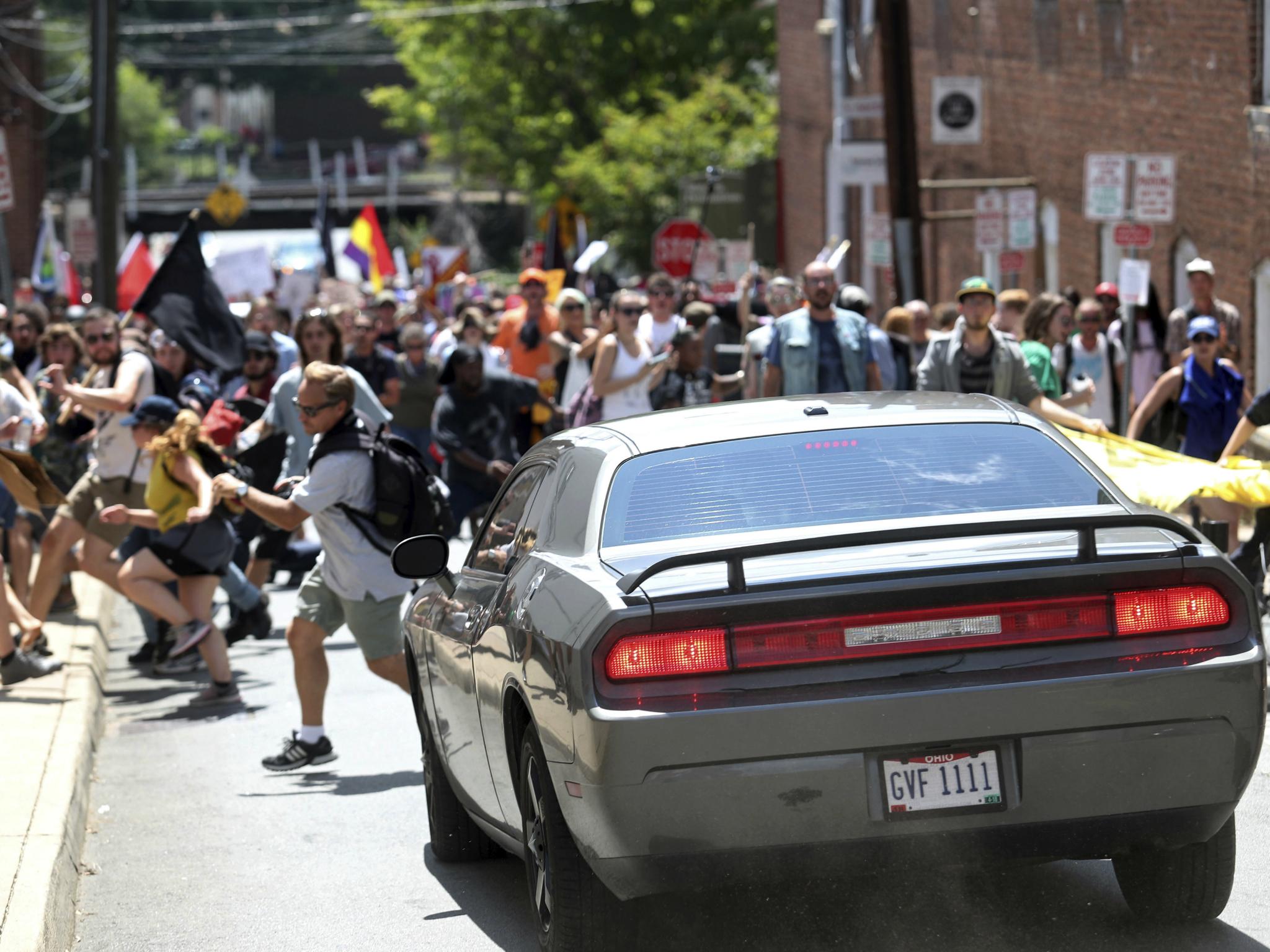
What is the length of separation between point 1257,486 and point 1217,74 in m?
11.6

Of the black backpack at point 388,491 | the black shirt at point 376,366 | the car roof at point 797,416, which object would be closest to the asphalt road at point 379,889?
the black backpack at point 388,491

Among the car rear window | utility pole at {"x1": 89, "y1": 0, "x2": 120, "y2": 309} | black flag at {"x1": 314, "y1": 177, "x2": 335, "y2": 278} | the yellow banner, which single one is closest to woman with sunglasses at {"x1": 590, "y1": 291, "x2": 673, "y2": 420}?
the yellow banner

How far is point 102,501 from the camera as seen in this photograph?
478 inches

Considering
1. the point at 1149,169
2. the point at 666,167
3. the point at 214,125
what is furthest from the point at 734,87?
the point at 214,125

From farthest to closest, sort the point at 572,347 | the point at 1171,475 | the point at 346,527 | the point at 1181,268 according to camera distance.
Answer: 1. the point at 1181,268
2. the point at 572,347
3. the point at 1171,475
4. the point at 346,527

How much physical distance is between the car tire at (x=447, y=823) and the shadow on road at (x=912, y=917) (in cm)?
41

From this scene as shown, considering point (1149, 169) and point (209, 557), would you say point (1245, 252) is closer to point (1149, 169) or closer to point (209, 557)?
point (1149, 169)

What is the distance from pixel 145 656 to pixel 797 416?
303 inches

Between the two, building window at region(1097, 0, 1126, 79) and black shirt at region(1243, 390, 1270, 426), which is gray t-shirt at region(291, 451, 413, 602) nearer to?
black shirt at region(1243, 390, 1270, 426)

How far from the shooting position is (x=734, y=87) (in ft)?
161

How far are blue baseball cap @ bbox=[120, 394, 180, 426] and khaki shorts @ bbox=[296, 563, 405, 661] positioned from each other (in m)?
2.47

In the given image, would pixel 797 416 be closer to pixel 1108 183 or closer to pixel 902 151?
pixel 1108 183

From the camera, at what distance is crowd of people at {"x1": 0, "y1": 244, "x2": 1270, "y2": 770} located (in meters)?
8.94

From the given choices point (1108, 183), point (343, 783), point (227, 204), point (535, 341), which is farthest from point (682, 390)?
point (227, 204)
